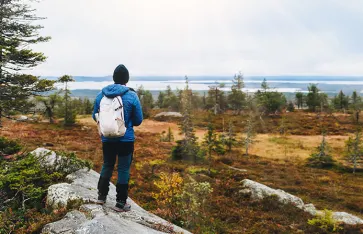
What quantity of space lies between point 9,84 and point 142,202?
8590mm

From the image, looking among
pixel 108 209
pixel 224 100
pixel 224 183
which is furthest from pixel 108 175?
pixel 224 100

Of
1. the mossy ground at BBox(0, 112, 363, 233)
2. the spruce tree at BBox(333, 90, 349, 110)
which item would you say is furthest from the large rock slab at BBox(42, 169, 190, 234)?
the spruce tree at BBox(333, 90, 349, 110)

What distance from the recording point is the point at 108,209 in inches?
229

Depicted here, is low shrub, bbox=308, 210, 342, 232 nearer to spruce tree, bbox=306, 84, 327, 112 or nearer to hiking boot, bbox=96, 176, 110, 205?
hiking boot, bbox=96, 176, 110, 205

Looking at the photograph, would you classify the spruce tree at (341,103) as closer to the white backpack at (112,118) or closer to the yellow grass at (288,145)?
the yellow grass at (288,145)

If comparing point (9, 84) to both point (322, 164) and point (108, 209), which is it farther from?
point (322, 164)

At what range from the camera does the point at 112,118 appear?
5359mm

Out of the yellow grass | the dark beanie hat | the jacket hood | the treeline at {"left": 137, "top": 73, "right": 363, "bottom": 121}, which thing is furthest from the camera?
the treeline at {"left": 137, "top": 73, "right": 363, "bottom": 121}

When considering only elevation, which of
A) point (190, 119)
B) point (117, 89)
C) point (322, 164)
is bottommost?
point (322, 164)

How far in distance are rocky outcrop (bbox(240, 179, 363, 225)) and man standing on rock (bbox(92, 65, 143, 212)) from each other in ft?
45.6

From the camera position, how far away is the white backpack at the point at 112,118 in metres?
5.33

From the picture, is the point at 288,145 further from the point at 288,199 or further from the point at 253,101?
the point at 288,199

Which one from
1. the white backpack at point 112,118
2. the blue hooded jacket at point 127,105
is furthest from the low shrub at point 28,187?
the blue hooded jacket at point 127,105

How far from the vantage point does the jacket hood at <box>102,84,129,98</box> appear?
5.50 metres
